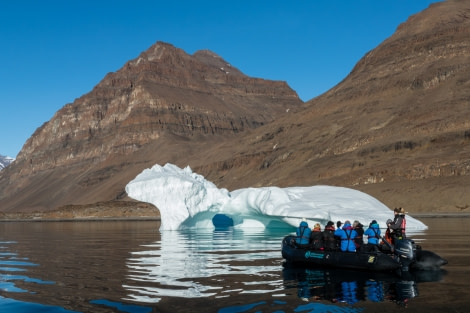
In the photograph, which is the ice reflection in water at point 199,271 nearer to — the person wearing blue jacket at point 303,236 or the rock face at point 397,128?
the person wearing blue jacket at point 303,236

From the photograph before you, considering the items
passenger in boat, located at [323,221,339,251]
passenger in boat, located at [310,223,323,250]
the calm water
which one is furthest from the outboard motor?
passenger in boat, located at [310,223,323,250]

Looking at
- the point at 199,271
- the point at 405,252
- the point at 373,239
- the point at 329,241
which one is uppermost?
the point at 373,239

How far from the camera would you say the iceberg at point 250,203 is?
1518 inches

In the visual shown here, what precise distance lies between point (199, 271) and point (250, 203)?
77.6ft

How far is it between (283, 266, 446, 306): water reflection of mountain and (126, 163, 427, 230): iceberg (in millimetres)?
15506

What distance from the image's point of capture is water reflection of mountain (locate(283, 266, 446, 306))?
16.1 meters

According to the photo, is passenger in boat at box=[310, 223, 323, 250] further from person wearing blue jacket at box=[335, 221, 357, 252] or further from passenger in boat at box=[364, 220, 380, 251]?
passenger in boat at box=[364, 220, 380, 251]

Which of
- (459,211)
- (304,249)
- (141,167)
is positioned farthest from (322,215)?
(141,167)

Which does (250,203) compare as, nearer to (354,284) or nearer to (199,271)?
(199,271)

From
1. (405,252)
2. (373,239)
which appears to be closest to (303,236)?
(373,239)

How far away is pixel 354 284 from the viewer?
60.7ft

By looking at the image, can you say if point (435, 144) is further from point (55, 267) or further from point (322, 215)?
Answer: point (55, 267)

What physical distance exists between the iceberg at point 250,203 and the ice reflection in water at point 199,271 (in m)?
6.36

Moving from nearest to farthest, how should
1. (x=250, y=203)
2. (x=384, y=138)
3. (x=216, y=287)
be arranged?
(x=216, y=287), (x=250, y=203), (x=384, y=138)
